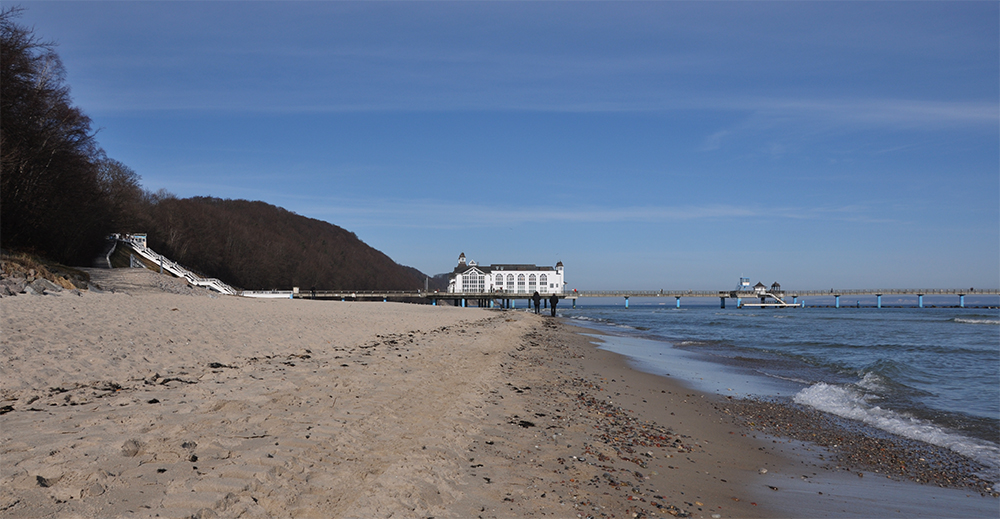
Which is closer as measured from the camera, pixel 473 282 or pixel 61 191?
pixel 61 191

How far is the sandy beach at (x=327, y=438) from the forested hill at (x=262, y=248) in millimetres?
51636

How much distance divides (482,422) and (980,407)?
10369 millimetres

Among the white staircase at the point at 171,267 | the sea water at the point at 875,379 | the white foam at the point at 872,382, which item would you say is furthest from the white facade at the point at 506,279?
the white foam at the point at 872,382

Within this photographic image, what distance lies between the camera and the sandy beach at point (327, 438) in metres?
3.72

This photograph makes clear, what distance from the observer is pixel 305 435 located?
5094 mm

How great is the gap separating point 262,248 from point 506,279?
1724 inches

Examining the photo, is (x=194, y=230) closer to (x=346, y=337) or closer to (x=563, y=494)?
(x=346, y=337)

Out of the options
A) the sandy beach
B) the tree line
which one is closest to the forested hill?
the tree line

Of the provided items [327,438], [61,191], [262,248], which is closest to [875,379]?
[327,438]

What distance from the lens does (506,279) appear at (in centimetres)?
10769

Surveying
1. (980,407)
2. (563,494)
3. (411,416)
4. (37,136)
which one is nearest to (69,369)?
(411,416)

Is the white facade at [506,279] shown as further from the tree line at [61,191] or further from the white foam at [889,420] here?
the white foam at [889,420]

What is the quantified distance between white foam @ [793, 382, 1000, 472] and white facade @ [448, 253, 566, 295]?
306ft

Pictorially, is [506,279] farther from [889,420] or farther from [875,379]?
[889,420]
